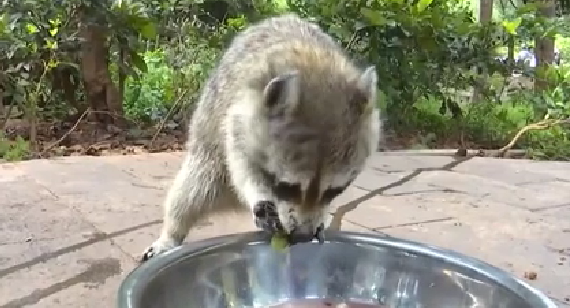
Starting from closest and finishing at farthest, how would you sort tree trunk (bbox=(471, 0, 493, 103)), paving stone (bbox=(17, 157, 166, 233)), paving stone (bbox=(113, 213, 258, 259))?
paving stone (bbox=(113, 213, 258, 259)), paving stone (bbox=(17, 157, 166, 233)), tree trunk (bbox=(471, 0, 493, 103))

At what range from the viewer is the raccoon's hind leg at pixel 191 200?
100 inches

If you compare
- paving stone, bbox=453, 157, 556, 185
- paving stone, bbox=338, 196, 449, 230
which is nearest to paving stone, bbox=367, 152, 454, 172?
paving stone, bbox=453, 157, 556, 185

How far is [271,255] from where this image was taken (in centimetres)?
231

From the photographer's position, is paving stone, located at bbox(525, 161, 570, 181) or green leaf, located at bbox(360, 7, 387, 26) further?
green leaf, located at bbox(360, 7, 387, 26)

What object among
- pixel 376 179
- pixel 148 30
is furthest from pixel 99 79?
pixel 376 179

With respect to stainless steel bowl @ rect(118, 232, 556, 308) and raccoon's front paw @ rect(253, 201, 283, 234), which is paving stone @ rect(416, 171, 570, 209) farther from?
raccoon's front paw @ rect(253, 201, 283, 234)

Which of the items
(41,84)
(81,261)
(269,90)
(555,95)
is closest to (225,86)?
(269,90)

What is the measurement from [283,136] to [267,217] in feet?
1.13

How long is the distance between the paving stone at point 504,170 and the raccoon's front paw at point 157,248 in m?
2.16

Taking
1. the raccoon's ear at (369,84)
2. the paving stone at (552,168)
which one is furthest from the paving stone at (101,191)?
the paving stone at (552,168)

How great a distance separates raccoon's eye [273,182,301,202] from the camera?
6.27 ft

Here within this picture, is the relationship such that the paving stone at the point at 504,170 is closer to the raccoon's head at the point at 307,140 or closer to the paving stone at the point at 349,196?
the paving stone at the point at 349,196

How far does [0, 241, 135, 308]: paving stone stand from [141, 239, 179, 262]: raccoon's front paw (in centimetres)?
5

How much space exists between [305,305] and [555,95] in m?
3.85
